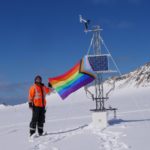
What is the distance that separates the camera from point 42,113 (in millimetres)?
12320

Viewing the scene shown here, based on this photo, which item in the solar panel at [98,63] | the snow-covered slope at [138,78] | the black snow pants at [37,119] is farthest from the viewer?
the snow-covered slope at [138,78]

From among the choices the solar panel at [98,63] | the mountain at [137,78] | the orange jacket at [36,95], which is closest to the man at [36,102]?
the orange jacket at [36,95]

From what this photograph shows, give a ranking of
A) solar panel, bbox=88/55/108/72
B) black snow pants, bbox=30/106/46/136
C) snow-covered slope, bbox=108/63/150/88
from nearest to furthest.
Answer: black snow pants, bbox=30/106/46/136 → solar panel, bbox=88/55/108/72 → snow-covered slope, bbox=108/63/150/88

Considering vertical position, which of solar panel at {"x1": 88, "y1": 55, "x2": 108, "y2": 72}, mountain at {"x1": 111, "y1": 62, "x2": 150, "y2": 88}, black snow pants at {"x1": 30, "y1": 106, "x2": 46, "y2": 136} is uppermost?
mountain at {"x1": 111, "y1": 62, "x2": 150, "y2": 88}

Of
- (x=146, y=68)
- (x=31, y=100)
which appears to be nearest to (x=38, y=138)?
(x=31, y=100)

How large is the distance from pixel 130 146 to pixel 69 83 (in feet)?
16.6

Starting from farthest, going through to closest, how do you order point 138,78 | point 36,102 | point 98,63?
point 138,78
point 98,63
point 36,102

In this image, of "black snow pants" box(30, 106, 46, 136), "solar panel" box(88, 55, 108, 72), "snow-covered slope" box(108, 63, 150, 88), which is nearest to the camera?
"black snow pants" box(30, 106, 46, 136)

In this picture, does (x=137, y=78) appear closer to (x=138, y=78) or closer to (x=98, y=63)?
(x=138, y=78)

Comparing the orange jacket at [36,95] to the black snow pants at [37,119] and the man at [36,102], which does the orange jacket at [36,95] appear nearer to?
the man at [36,102]

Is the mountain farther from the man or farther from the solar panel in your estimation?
the man

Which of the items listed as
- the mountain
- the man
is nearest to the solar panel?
the man

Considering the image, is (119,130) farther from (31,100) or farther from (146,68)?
(146,68)

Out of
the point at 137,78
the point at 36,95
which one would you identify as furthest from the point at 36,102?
the point at 137,78
